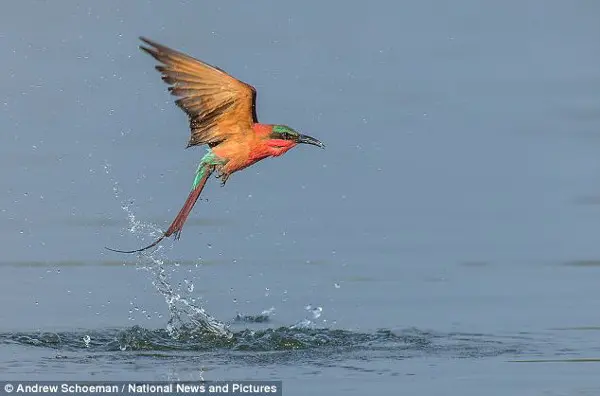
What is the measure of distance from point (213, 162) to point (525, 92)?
8421 millimetres

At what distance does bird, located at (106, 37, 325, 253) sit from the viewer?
10.5m

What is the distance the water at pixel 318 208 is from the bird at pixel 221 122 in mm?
1059

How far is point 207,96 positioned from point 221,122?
204mm

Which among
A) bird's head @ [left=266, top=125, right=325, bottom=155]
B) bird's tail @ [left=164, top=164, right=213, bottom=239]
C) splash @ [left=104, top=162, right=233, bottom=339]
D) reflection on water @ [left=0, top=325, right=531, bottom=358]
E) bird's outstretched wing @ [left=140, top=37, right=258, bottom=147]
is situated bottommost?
reflection on water @ [left=0, top=325, right=531, bottom=358]

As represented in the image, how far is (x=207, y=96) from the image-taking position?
1056cm

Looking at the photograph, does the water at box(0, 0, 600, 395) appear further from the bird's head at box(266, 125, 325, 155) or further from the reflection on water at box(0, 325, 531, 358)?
the bird's head at box(266, 125, 325, 155)

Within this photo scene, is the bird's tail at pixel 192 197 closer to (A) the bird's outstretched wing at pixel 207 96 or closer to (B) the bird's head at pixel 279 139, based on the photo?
(A) the bird's outstretched wing at pixel 207 96

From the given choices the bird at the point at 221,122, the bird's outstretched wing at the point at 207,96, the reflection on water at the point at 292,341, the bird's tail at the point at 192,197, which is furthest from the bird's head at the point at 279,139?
the reflection on water at the point at 292,341

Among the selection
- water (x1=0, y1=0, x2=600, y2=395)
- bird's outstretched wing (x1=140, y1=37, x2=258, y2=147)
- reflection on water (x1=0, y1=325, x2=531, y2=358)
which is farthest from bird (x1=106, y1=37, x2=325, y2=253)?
water (x1=0, y1=0, x2=600, y2=395)

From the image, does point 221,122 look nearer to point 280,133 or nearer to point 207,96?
point 207,96

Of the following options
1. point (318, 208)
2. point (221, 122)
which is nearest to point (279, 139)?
point (221, 122)

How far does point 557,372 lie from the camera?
996cm

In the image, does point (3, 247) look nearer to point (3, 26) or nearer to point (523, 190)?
point (523, 190)

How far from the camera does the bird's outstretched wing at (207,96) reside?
10.4 metres
